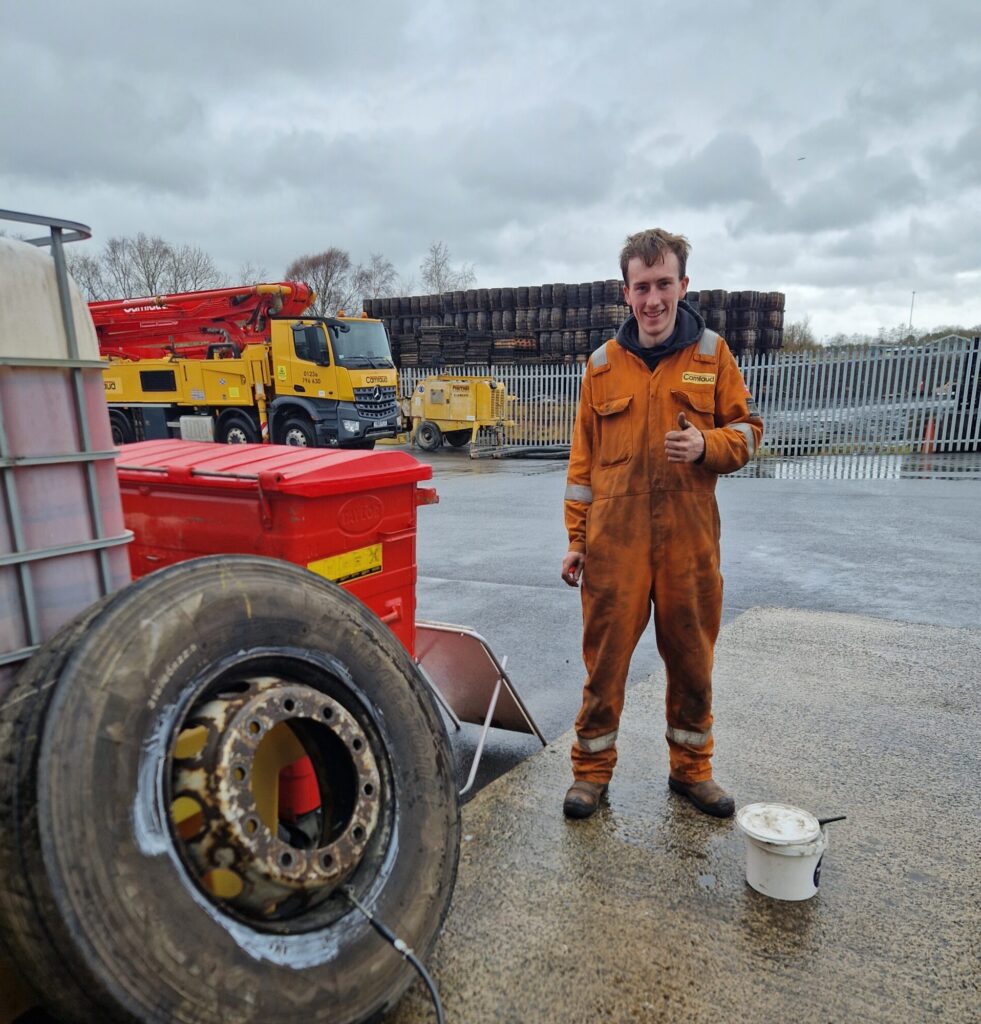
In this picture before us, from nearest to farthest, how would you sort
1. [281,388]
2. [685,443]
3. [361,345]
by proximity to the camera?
[685,443] < [281,388] < [361,345]

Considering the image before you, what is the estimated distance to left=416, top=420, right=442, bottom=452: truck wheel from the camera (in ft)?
61.1

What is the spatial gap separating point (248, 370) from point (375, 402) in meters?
2.62

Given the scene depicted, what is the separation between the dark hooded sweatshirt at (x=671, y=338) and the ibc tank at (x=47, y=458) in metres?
1.82

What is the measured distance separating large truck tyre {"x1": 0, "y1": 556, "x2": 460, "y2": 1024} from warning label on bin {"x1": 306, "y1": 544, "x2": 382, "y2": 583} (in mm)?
596

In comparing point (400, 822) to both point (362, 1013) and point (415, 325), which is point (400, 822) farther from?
point (415, 325)

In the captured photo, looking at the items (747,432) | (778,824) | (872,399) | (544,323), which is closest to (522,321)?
(544,323)

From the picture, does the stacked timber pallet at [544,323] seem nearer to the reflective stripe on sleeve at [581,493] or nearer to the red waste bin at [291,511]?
the reflective stripe on sleeve at [581,493]

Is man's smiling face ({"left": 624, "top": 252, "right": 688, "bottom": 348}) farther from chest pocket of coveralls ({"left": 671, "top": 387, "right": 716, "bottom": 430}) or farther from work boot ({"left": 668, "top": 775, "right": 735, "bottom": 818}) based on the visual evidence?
work boot ({"left": 668, "top": 775, "right": 735, "bottom": 818})

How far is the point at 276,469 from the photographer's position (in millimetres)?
2520

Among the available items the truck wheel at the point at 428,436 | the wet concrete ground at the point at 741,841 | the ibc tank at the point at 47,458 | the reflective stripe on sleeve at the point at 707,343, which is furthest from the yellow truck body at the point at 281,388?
the ibc tank at the point at 47,458

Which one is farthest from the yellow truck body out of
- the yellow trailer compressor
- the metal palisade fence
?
the metal palisade fence

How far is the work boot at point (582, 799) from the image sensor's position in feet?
9.00

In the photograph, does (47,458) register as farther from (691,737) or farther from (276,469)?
(691,737)

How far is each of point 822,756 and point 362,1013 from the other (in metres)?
2.25
